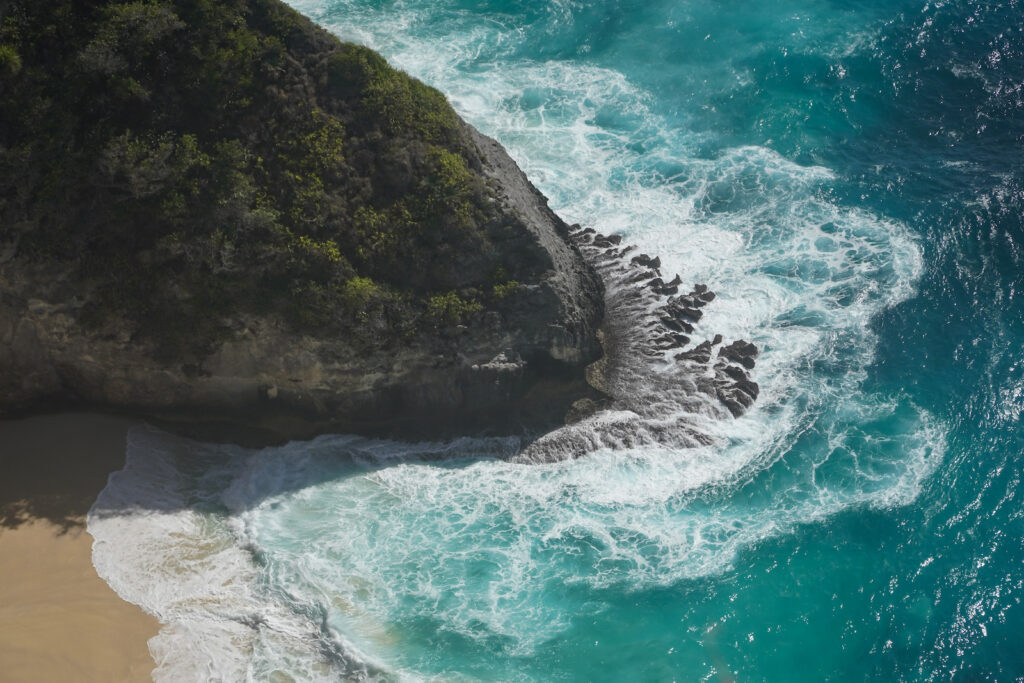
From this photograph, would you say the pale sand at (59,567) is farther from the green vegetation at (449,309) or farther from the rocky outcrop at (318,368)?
the green vegetation at (449,309)

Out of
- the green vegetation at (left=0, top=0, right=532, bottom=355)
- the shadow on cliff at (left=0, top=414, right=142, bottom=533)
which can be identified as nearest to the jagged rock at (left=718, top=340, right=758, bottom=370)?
the green vegetation at (left=0, top=0, right=532, bottom=355)

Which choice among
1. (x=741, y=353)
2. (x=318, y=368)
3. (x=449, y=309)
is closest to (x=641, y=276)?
(x=741, y=353)

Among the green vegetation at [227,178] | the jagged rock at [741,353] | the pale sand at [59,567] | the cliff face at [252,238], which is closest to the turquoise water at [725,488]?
the pale sand at [59,567]

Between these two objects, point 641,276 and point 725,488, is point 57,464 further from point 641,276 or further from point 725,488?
point 641,276

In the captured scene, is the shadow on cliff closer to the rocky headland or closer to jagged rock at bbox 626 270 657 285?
the rocky headland

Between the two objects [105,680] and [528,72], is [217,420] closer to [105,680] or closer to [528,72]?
[105,680]
